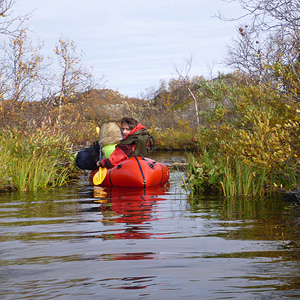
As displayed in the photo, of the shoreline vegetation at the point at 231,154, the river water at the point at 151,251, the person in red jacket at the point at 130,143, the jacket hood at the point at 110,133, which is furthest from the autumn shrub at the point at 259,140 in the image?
the jacket hood at the point at 110,133

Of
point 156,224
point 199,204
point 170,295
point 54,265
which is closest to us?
point 170,295

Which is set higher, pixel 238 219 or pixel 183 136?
pixel 183 136

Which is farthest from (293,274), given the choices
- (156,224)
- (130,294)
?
(156,224)

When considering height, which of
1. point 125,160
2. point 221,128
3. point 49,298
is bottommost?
→ point 49,298

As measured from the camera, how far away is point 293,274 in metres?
3.27

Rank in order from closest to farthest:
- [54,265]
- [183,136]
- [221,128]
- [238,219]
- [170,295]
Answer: [170,295] → [54,265] → [238,219] → [221,128] → [183,136]

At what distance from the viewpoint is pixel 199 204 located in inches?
314

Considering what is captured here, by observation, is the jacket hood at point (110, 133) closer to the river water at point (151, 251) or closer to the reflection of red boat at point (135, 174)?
the reflection of red boat at point (135, 174)

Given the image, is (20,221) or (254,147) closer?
(20,221)

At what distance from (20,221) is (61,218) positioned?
1.83 feet

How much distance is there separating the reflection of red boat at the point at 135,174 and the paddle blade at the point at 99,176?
0.30ft

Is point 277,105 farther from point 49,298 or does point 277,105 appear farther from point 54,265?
point 49,298

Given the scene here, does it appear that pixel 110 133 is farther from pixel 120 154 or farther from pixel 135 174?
pixel 135 174

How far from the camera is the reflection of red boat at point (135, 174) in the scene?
36.8 ft
